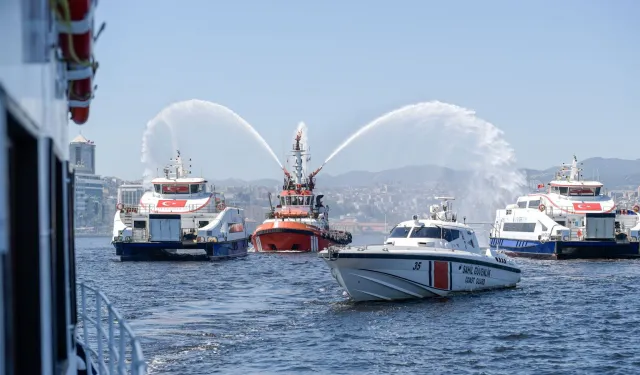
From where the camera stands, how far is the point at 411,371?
74.6 ft

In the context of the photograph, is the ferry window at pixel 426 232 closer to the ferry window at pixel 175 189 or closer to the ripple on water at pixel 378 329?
the ripple on water at pixel 378 329

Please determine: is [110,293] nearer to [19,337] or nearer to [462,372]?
[462,372]

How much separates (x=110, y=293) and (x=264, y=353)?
20096 mm

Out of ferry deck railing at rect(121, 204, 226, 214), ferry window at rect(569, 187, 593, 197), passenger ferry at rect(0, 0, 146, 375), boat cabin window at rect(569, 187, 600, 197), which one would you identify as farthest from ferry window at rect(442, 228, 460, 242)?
ferry window at rect(569, 187, 593, 197)

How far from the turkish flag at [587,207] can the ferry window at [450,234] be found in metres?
40.5

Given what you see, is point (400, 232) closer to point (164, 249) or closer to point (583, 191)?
point (164, 249)

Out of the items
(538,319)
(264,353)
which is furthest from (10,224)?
(538,319)

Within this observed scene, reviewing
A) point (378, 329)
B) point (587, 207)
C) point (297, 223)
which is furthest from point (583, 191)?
point (378, 329)

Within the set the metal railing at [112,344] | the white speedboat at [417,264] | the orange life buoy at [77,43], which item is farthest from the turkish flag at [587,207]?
the orange life buoy at [77,43]

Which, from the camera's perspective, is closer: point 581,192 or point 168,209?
→ point 168,209

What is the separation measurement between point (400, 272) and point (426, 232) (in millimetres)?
3400

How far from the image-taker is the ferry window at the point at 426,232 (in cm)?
3712

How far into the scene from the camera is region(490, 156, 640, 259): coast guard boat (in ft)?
237

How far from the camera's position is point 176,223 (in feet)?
226
